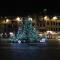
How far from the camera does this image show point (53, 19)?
190ft

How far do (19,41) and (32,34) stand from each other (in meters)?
1.32

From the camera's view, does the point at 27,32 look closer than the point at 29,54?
No

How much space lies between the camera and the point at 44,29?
187ft

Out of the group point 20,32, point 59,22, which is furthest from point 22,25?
point 59,22

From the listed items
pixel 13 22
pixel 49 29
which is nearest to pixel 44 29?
pixel 49 29

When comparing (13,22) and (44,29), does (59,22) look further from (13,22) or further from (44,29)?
(13,22)

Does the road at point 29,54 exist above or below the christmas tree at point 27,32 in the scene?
below

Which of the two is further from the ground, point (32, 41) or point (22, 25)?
point (22, 25)

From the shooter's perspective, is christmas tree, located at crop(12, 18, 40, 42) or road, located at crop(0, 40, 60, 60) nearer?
road, located at crop(0, 40, 60, 60)

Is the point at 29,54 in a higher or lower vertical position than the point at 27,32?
lower

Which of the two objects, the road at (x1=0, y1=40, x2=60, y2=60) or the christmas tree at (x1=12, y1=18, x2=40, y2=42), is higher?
the christmas tree at (x1=12, y1=18, x2=40, y2=42)

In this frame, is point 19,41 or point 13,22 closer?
point 19,41

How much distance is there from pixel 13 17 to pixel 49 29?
8804mm

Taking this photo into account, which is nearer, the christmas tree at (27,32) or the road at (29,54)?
the road at (29,54)
